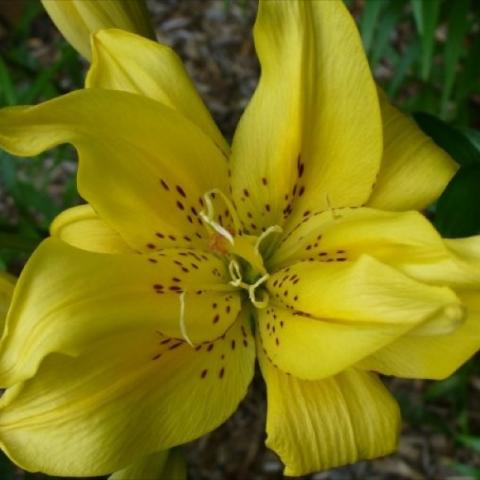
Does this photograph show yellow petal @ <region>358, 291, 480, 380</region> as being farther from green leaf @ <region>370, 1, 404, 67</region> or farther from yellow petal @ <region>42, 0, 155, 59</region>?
green leaf @ <region>370, 1, 404, 67</region>

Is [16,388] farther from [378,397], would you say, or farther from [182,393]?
[378,397]

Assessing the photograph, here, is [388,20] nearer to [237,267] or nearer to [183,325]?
[237,267]

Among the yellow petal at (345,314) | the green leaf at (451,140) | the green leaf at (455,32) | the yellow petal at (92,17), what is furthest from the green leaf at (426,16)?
the yellow petal at (345,314)

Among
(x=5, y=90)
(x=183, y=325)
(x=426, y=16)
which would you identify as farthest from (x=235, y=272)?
(x=426, y=16)

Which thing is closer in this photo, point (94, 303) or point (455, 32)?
point (94, 303)

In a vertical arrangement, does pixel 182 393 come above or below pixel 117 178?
below

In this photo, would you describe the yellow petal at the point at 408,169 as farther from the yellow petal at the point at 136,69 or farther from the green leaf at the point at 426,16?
the green leaf at the point at 426,16

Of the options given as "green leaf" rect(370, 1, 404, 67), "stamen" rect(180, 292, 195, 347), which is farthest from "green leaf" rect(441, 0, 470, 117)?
"stamen" rect(180, 292, 195, 347)

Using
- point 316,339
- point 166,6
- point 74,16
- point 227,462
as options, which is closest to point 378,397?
point 316,339
